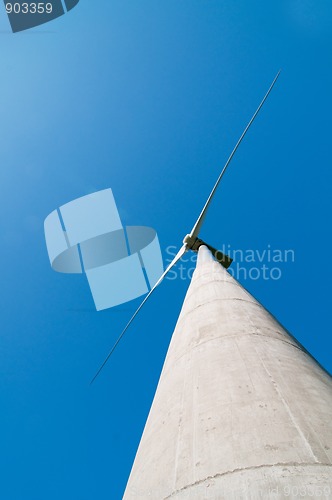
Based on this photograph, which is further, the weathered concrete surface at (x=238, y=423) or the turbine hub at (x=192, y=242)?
the turbine hub at (x=192, y=242)

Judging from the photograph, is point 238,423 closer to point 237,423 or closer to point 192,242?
point 237,423

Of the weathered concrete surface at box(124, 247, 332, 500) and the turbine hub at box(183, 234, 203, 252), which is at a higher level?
the weathered concrete surface at box(124, 247, 332, 500)

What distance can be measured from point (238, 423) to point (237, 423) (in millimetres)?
10

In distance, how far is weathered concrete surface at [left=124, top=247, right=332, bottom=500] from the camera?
2.69 metres

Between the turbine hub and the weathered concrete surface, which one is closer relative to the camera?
the weathered concrete surface

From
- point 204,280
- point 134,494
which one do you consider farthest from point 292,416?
point 204,280

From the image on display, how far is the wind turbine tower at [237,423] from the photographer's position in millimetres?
2691

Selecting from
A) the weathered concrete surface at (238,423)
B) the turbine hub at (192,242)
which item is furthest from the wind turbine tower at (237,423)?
the turbine hub at (192,242)

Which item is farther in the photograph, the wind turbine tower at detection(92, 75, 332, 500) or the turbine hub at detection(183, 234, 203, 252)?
the turbine hub at detection(183, 234, 203, 252)

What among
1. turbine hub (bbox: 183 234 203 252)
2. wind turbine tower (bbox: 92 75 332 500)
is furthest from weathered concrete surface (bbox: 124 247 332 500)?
turbine hub (bbox: 183 234 203 252)

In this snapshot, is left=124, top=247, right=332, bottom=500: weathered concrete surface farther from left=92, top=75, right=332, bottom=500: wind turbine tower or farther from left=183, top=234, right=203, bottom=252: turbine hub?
left=183, top=234, right=203, bottom=252: turbine hub

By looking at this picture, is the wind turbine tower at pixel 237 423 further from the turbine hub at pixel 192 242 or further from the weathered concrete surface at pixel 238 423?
the turbine hub at pixel 192 242

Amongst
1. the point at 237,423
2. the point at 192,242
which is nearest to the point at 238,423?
the point at 237,423

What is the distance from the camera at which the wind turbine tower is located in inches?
106
